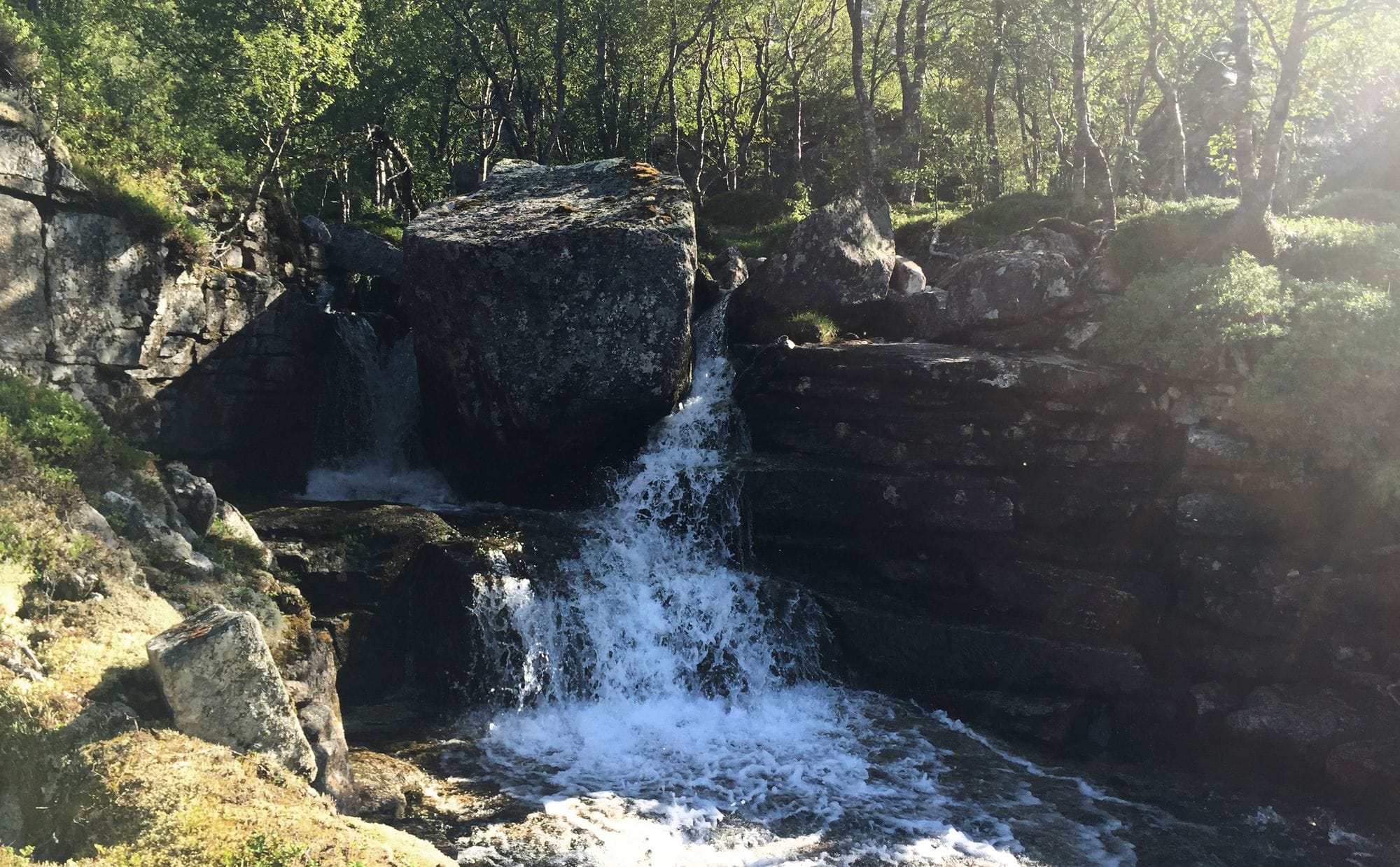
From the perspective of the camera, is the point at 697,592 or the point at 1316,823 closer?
the point at 1316,823

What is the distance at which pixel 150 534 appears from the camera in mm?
12500

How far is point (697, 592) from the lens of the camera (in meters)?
17.5

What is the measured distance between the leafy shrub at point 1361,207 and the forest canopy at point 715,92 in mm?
1757

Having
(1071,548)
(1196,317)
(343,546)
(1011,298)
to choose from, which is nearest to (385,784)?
(343,546)

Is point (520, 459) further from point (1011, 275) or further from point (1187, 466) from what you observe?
point (1187, 466)

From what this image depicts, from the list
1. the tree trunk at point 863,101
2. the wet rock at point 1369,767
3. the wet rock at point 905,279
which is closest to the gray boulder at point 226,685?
the wet rock at point 1369,767

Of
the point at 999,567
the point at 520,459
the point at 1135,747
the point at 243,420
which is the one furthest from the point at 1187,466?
A: the point at 243,420

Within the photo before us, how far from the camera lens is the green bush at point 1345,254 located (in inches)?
703

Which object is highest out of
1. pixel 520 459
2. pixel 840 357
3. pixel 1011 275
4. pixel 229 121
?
pixel 229 121

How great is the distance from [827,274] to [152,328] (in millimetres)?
14669

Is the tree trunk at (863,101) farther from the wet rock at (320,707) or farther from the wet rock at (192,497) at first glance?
the wet rock at (320,707)

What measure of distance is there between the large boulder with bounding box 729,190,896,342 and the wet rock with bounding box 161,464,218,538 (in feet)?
42.5

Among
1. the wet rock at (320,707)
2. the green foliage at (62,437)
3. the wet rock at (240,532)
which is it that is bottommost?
the wet rock at (320,707)

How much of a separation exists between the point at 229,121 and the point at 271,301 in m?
4.71
